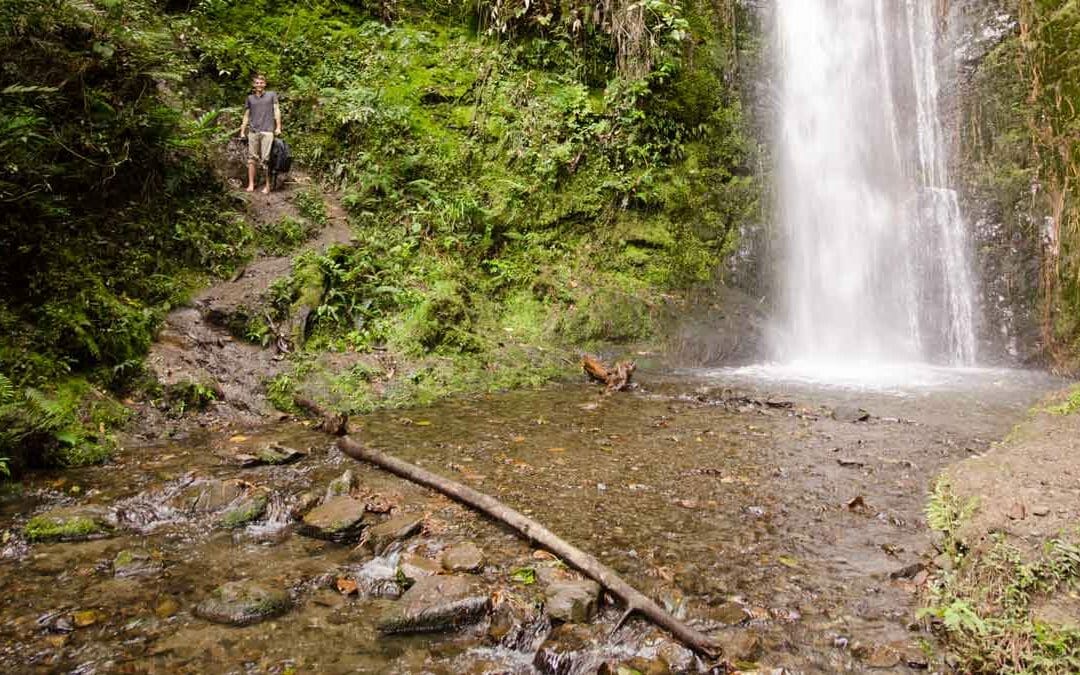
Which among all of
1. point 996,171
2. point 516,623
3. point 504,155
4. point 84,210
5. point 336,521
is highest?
point 504,155

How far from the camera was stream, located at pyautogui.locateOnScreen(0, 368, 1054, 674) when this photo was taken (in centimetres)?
268

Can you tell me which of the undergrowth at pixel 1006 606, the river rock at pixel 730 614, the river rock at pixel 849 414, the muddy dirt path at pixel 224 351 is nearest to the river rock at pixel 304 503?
the muddy dirt path at pixel 224 351

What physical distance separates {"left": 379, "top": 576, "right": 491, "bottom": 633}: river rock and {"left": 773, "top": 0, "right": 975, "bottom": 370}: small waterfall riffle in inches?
338

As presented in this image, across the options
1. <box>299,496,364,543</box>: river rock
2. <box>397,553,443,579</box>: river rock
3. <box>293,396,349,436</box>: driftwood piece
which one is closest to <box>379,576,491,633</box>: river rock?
<box>397,553,443,579</box>: river rock

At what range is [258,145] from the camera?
9.23 m

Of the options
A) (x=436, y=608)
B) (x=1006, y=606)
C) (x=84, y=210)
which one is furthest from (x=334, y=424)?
(x=1006, y=606)

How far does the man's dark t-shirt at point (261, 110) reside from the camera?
29.9 ft

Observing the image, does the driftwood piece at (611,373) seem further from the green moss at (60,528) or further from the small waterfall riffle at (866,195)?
the green moss at (60,528)

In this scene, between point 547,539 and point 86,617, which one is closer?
point 86,617

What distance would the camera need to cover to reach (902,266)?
11.2 m

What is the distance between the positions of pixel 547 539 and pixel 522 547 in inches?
7.5

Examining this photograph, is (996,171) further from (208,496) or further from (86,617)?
(86,617)

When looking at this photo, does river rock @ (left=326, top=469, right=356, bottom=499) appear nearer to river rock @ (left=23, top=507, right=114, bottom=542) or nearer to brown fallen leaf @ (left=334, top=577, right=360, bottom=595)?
brown fallen leaf @ (left=334, top=577, right=360, bottom=595)

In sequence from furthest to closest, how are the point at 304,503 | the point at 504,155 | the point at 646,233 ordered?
the point at 504,155, the point at 646,233, the point at 304,503
